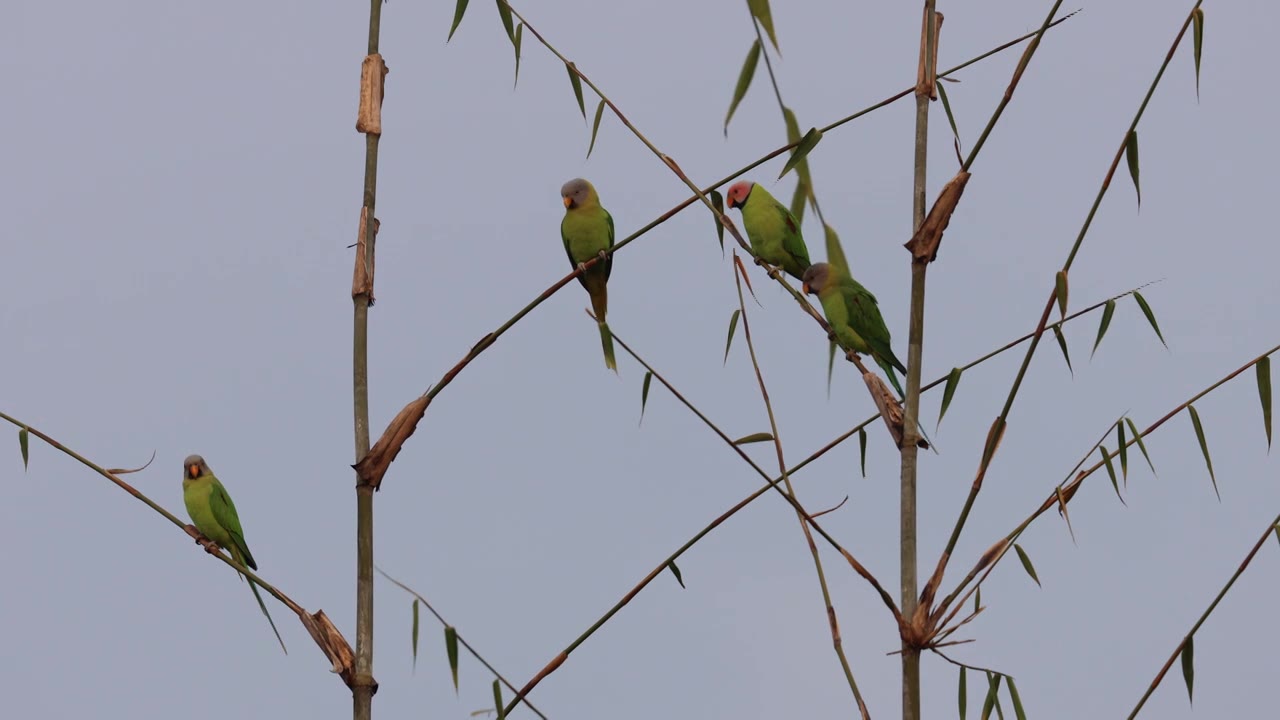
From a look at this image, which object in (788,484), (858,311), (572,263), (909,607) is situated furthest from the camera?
(572,263)

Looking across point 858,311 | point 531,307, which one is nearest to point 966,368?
point 531,307

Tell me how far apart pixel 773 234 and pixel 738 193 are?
129cm

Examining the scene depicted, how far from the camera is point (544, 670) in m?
2.80

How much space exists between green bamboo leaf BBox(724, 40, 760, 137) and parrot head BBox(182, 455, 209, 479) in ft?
24.4

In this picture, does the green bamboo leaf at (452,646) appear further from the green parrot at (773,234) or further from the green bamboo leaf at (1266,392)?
the green parrot at (773,234)

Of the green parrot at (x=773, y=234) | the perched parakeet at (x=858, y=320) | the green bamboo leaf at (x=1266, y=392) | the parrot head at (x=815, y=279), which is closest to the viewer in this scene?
the green bamboo leaf at (x=1266, y=392)

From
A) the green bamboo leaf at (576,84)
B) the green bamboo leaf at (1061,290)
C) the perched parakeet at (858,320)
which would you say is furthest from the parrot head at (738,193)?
the green bamboo leaf at (1061,290)

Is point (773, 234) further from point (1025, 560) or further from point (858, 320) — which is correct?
point (1025, 560)

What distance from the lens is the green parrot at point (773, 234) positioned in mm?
8508

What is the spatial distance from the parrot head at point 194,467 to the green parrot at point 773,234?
3.61m

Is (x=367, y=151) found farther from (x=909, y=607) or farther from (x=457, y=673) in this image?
(x=909, y=607)

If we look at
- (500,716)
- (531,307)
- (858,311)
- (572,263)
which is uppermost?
(572,263)

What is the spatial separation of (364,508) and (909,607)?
112 centimetres

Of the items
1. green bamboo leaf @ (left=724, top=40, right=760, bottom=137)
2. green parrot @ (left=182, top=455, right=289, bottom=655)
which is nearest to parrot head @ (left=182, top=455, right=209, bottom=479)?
green parrot @ (left=182, top=455, right=289, bottom=655)
